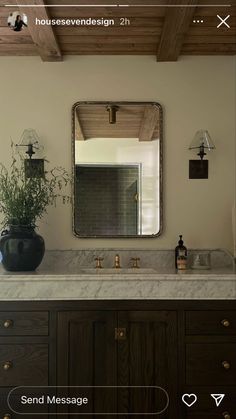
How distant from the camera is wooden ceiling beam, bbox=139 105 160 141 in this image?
234cm

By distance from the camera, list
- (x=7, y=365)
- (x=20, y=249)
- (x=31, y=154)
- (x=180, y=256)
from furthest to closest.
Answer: (x=31, y=154), (x=180, y=256), (x=20, y=249), (x=7, y=365)

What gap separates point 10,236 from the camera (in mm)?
2000

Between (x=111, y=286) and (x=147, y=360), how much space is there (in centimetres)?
35

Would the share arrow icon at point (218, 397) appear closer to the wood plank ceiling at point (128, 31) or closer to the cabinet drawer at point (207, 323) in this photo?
the cabinet drawer at point (207, 323)

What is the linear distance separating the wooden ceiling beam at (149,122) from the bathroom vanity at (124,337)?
0.81 metres

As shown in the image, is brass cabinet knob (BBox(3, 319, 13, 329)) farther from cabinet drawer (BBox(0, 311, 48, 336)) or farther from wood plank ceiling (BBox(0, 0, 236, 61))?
wood plank ceiling (BBox(0, 0, 236, 61))

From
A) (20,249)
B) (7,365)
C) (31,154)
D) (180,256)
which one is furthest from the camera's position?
(31,154)

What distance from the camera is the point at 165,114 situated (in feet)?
7.73

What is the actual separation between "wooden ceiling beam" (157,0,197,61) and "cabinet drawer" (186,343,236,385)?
139 centimetres

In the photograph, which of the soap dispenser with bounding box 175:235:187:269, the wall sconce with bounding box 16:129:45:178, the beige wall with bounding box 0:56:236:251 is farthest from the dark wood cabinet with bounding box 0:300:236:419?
the wall sconce with bounding box 16:129:45:178

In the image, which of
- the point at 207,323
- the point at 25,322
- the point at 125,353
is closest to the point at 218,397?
the point at 207,323

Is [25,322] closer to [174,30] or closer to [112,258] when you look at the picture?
[112,258]

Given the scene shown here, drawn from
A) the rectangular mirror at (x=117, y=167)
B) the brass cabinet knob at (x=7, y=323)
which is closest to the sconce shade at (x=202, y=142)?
the rectangular mirror at (x=117, y=167)

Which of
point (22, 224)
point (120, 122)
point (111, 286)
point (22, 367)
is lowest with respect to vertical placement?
point (22, 367)
